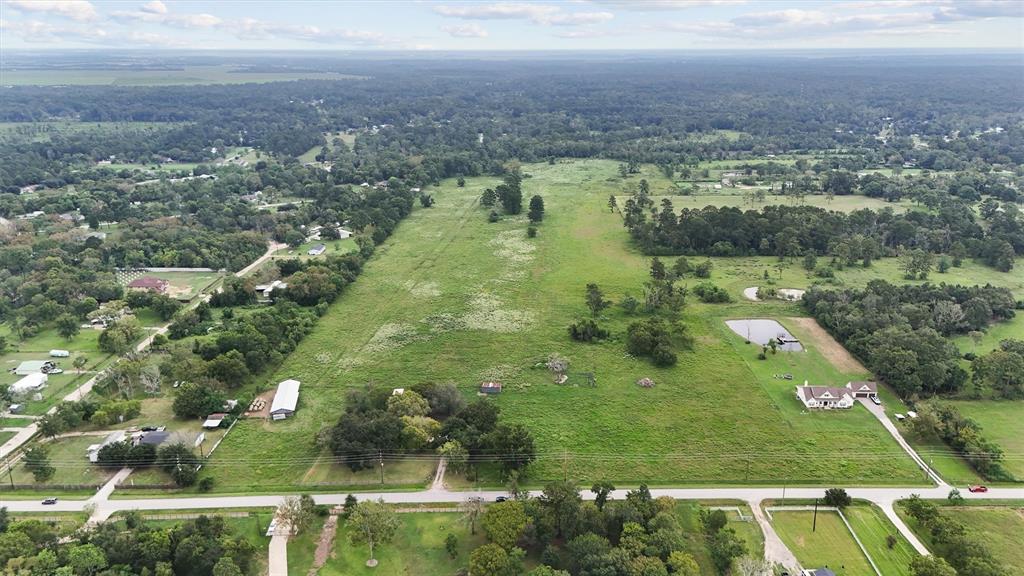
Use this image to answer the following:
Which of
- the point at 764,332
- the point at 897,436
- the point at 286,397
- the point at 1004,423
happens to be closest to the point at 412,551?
the point at 286,397

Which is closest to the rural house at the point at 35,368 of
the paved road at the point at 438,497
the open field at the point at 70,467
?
the open field at the point at 70,467

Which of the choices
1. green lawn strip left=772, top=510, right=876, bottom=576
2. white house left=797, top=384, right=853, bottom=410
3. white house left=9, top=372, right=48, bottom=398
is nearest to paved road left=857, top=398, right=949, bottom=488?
white house left=797, top=384, right=853, bottom=410

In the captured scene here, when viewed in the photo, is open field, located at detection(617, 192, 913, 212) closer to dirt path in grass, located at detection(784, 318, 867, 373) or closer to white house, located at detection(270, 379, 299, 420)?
dirt path in grass, located at detection(784, 318, 867, 373)

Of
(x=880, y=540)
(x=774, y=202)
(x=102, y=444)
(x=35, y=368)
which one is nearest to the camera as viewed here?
(x=880, y=540)

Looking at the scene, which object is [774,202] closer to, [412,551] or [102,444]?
[412,551]

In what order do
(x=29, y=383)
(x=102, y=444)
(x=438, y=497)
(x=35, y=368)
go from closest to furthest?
(x=438, y=497)
(x=102, y=444)
(x=29, y=383)
(x=35, y=368)

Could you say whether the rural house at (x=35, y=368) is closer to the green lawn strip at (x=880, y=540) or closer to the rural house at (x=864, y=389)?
the green lawn strip at (x=880, y=540)

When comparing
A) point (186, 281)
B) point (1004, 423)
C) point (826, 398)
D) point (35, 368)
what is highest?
point (826, 398)

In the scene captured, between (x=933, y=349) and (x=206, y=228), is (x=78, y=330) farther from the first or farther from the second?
(x=933, y=349)
